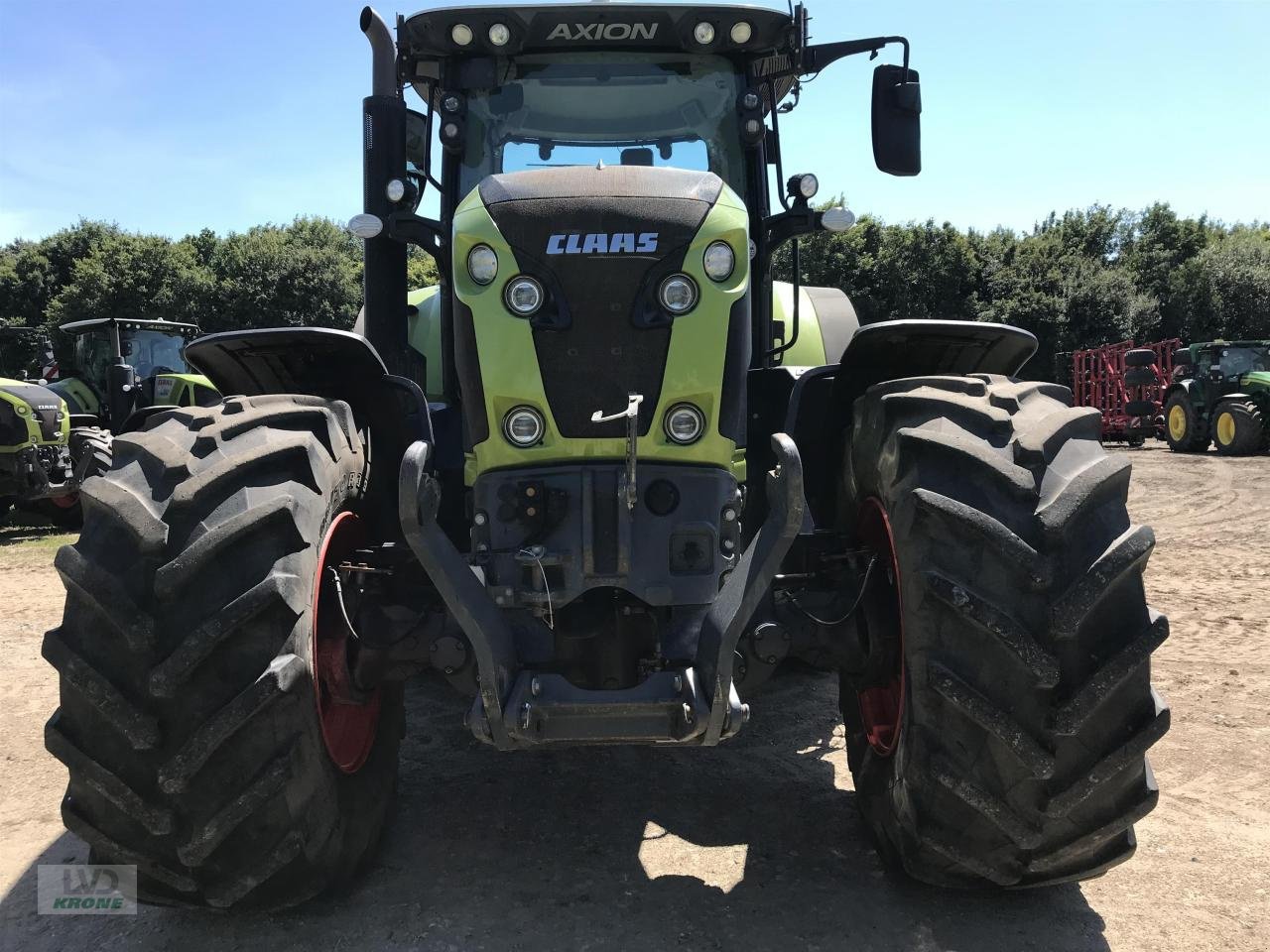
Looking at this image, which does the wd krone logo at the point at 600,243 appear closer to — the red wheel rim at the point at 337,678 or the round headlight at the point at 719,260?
the round headlight at the point at 719,260

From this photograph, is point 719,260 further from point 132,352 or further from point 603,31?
point 132,352

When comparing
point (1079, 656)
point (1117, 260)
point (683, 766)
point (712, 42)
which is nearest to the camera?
point (1079, 656)

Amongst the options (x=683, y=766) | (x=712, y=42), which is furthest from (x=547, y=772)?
(x=712, y=42)

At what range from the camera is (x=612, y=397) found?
→ 2873 millimetres

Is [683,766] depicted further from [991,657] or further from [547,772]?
[991,657]

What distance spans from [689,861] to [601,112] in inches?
110

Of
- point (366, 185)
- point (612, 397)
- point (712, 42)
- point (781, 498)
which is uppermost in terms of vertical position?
point (712, 42)

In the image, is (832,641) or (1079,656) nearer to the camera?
(1079,656)

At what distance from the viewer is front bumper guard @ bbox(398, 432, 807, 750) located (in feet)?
8.18

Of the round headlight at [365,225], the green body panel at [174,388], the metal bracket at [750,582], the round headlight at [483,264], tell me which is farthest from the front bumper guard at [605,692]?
the green body panel at [174,388]

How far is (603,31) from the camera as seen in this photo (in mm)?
3699

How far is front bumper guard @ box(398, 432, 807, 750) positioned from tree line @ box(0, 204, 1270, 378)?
3054 cm

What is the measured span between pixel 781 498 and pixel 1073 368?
27.0 metres

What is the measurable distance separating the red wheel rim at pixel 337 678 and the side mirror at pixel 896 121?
249cm
